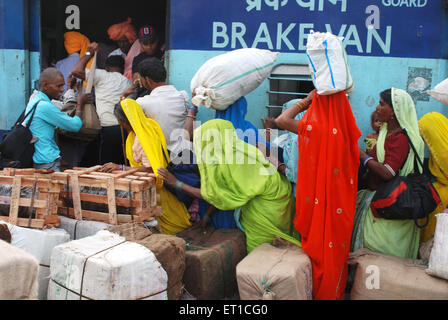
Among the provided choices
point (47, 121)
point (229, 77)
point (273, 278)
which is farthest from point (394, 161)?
point (47, 121)

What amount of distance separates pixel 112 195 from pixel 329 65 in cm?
200

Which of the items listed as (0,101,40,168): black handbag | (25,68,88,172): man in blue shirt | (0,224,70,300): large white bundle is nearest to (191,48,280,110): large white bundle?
(25,68,88,172): man in blue shirt

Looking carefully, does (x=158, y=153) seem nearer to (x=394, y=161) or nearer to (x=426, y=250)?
(x=394, y=161)

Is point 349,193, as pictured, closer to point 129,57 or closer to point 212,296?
point 212,296

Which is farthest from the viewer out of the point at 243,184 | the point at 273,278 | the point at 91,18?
the point at 91,18

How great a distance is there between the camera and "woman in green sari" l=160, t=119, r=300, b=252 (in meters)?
3.74

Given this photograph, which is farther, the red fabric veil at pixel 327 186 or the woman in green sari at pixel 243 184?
the woman in green sari at pixel 243 184

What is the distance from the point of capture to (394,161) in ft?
12.2

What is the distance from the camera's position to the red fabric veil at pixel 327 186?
3.49 m

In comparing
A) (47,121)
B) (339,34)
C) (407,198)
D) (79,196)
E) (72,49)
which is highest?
(339,34)

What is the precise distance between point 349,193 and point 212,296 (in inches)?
53.2

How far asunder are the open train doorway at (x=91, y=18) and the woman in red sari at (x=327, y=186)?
3.49 metres

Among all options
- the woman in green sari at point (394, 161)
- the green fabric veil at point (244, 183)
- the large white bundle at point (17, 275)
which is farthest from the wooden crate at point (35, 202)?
the woman in green sari at point (394, 161)

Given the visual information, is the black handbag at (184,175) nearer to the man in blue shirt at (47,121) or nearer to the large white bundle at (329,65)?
the man in blue shirt at (47,121)
